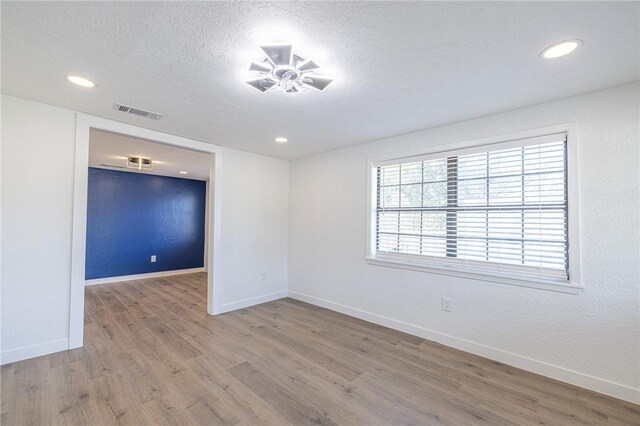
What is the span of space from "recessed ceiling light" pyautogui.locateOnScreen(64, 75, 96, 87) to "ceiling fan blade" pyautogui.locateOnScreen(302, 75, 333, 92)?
167 cm

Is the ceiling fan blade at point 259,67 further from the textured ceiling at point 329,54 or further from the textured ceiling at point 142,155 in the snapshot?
the textured ceiling at point 142,155

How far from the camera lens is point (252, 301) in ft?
14.0

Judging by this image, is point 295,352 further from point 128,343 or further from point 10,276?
point 10,276

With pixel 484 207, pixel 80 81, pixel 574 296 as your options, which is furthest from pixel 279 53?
pixel 574 296

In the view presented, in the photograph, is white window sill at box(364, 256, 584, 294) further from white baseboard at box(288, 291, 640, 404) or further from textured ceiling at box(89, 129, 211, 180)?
textured ceiling at box(89, 129, 211, 180)

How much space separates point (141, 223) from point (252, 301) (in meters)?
3.62

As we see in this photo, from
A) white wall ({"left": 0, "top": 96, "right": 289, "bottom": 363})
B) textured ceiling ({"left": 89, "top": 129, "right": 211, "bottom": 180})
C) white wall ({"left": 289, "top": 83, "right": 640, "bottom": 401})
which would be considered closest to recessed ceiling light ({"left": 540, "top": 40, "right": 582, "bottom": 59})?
white wall ({"left": 289, "top": 83, "right": 640, "bottom": 401})

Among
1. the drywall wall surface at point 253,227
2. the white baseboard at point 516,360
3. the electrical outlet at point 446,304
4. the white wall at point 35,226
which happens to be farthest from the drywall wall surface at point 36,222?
the electrical outlet at point 446,304

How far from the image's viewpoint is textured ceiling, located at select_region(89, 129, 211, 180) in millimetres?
3898

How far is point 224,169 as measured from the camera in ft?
13.1

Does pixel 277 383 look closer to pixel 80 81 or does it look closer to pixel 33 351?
pixel 33 351

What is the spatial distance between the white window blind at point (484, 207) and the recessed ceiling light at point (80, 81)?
9.81 ft

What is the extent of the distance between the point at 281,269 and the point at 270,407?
112 inches

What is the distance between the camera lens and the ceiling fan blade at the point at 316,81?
1.95 meters
